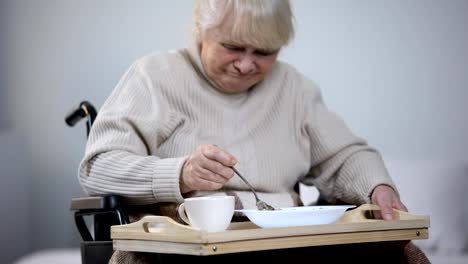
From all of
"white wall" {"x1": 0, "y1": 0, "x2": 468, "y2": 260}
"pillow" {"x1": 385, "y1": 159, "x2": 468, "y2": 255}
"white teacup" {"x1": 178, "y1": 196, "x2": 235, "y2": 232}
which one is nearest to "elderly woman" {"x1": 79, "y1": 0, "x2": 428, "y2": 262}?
"white teacup" {"x1": 178, "y1": 196, "x2": 235, "y2": 232}

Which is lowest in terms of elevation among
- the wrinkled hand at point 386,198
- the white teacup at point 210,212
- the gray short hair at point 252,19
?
the wrinkled hand at point 386,198

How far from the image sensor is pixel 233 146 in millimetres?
1890

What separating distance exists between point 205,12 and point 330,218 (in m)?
0.75

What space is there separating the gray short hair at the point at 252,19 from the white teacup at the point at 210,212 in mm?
646

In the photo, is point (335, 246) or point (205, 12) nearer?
point (335, 246)

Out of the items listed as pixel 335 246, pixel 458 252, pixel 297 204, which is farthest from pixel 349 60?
pixel 335 246

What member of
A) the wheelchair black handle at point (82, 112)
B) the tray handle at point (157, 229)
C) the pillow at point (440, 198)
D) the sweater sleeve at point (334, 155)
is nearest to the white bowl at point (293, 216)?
the tray handle at point (157, 229)

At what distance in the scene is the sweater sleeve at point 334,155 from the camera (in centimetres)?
195

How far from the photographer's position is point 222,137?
189 cm

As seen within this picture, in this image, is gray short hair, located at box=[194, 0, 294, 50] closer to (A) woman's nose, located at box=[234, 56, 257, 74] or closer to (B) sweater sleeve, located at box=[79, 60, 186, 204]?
(A) woman's nose, located at box=[234, 56, 257, 74]

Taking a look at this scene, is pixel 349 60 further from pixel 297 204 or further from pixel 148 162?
pixel 148 162

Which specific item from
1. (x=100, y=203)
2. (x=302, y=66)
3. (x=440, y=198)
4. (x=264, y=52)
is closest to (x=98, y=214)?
(x=100, y=203)

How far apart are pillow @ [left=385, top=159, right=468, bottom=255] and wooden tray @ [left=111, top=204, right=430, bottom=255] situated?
1114 millimetres

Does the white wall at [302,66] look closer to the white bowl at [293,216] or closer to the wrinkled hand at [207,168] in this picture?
the wrinkled hand at [207,168]
